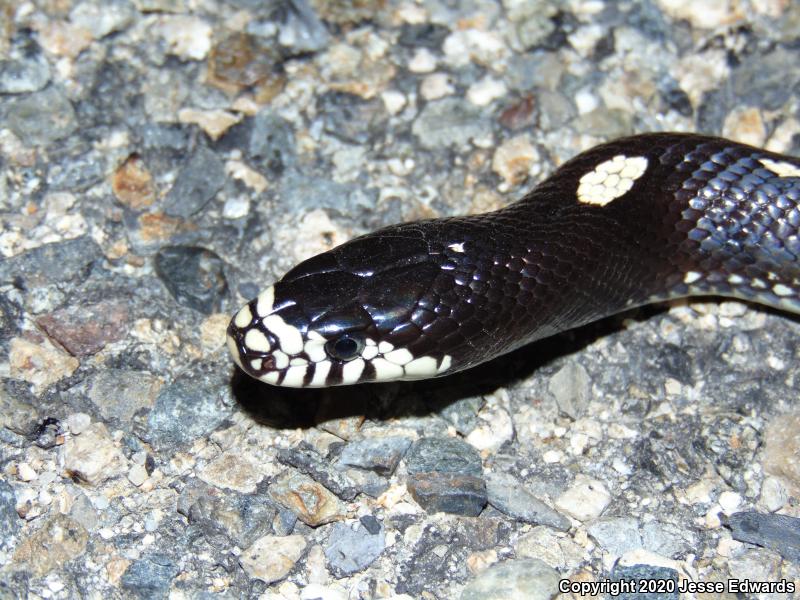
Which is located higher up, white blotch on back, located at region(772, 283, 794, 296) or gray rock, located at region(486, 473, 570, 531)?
white blotch on back, located at region(772, 283, 794, 296)

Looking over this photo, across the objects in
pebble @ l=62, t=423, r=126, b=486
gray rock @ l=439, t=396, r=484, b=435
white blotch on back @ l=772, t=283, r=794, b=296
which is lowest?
pebble @ l=62, t=423, r=126, b=486

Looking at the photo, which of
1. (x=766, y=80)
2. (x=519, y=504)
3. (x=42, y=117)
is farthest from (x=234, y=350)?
(x=766, y=80)

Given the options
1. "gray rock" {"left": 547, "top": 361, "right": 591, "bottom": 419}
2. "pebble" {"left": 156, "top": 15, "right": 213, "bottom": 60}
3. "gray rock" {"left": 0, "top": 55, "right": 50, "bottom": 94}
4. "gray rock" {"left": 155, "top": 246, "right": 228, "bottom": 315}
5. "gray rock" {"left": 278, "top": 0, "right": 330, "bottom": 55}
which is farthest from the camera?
"gray rock" {"left": 278, "top": 0, "right": 330, "bottom": 55}

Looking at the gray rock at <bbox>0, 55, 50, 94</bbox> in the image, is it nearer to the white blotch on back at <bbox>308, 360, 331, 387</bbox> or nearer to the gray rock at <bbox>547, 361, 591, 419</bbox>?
the white blotch on back at <bbox>308, 360, 331, 387</bbox>

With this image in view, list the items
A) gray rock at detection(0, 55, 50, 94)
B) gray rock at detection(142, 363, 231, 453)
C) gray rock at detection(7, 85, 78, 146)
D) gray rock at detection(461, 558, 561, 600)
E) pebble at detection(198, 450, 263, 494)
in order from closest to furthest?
gray rock at detection(461, 558, 561, 600) < pebble at detection(198, 450, 263, 494) < gray rock at detection(142, 363, 231, 453) < gray rock at detection(7, 85, 78, 146) < gray rock at detection(0, 55, 50, 94)

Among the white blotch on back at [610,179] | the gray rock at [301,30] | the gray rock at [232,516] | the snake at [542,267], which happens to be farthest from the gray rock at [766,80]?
the gray rock at [232,516]

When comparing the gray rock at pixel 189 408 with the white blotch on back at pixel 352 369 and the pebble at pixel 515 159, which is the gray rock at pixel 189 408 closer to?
the white blotch on back at pixel 352 369

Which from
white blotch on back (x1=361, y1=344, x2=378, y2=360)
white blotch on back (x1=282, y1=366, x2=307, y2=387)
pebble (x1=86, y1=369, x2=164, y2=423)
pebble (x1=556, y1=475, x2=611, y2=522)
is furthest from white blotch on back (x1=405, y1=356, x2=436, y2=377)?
pebble (x1=86, y1=369, x2=164, y2=423)
